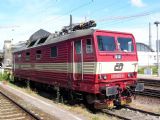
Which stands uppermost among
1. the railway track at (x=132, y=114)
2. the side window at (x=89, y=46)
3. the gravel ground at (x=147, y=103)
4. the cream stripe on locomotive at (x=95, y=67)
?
the side window at (x=89, y=46)

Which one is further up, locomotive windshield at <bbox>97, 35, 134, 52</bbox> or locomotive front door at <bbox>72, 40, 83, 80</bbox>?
locomotive windshield at <bbox>97, 35, 134, 52</bbox>

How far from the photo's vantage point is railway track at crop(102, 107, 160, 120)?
11.7 meters

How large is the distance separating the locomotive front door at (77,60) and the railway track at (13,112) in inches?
103

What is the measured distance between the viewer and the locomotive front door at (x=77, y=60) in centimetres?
1338

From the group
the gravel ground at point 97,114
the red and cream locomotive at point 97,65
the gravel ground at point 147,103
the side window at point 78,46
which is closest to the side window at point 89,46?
the red and cream locomotive at point 97,65

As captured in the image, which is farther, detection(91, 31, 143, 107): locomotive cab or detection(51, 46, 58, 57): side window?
detection(51, 46, 58, 57): side window

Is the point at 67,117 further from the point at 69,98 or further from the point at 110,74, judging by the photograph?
the point at 69,98

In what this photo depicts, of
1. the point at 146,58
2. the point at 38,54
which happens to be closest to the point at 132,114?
the point at 38,54

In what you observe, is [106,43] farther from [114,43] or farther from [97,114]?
[97,114]

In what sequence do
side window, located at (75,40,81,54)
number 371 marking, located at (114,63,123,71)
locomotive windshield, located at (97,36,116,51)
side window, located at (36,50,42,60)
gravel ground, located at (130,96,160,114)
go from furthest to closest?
side window, located at (36,50,42,60) → gravel ground, located at (130,96,160,114) → side window, located at (75,40,81,54) → number 371 marking, located at (114,63,123,71) → locomotive windshield, located at (97,36,116,51)

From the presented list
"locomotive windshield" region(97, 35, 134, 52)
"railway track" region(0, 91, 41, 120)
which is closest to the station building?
"locomotive windshield" region(97, 35, 134, 52)

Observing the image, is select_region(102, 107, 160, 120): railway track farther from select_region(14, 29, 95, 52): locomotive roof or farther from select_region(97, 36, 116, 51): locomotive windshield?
select_region(14, 29, 95, 52): locomotive roof

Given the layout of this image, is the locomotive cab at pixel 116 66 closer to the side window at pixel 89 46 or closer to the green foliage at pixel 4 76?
the side window at pixel 89 46

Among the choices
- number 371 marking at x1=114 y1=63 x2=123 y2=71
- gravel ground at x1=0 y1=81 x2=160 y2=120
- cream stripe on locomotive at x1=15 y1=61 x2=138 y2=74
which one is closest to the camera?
gravel ground at x1=0 y1=81 x2=160 y2=120
